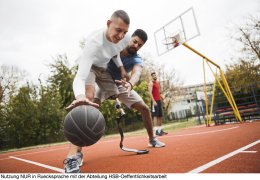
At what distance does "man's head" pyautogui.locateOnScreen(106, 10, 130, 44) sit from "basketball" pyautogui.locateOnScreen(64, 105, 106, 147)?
2.95ft

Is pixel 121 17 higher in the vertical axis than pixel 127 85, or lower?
higher

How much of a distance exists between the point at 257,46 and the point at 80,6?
1454 cm

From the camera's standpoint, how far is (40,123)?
50.2ft

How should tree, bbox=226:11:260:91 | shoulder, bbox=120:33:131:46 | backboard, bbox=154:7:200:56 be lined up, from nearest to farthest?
shoulder, bbox=120:33:131:46, backboard, bbox=154:7:200:56, tree, bbox=226:11:260:91

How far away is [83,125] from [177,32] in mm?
8204

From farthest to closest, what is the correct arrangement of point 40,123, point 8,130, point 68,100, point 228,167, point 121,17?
1. point 68,100
2. point 40,123
3. point 8,130
4. point 121,17
5. point 228,167

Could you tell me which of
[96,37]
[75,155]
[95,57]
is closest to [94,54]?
[95,57]

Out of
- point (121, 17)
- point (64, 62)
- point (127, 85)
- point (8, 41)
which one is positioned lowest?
point (127, 85)

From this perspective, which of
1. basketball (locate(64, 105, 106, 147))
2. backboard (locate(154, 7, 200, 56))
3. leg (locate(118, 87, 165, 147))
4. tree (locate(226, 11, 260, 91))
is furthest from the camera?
tree (locate(226, 11, 260, 91))

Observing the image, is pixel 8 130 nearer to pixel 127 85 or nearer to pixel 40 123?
pixel 40 123

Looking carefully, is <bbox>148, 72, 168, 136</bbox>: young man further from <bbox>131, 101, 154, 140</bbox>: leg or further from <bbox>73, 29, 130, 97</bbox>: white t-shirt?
<bbox>73, 29, 130, 97</bbox>: white t-shirt

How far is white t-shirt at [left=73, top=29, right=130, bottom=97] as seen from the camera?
2404 millimetres

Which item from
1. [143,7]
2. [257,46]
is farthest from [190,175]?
[257,46]

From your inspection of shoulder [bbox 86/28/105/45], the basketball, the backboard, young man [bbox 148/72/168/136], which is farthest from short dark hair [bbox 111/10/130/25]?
the backboard
